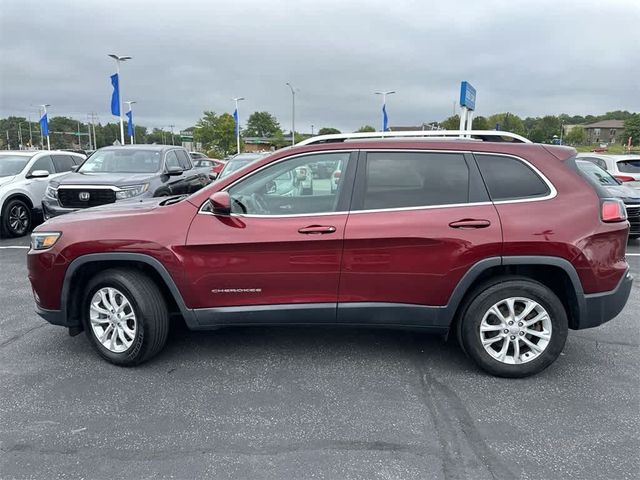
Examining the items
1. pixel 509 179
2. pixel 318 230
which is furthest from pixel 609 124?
pixel 318 230

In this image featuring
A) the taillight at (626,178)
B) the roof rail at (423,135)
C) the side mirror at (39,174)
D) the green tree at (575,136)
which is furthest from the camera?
the green tree at (575,136)

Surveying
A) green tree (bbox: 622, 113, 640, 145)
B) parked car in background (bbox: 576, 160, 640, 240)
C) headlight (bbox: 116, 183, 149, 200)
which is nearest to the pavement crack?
headlight (bbox: 116, 183, 149, 200)

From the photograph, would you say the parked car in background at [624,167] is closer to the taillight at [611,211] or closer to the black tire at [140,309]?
the taillight at [611,211]

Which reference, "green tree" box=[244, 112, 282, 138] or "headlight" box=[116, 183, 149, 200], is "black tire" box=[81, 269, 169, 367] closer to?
"headlight" box=[116, 183, 149, 200]

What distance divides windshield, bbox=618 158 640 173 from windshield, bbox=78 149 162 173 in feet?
33.0

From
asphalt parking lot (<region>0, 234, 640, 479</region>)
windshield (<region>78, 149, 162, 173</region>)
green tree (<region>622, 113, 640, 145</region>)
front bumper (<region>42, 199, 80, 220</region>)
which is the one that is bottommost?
asphalt parking lot (<region>0, 234, 640, 479</region>)

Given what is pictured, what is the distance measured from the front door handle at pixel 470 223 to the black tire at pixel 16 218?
881cm

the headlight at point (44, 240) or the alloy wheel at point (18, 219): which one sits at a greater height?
the headlight at point (44, 240)

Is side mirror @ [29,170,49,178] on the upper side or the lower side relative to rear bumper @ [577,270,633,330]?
upper

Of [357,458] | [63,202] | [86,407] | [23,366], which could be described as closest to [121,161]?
[63,202]

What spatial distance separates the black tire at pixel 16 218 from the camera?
8.69 m

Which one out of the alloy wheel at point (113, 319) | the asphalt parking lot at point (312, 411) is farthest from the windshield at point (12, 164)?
the alloy wheel at point (113, 319)

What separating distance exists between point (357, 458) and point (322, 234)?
146 cm

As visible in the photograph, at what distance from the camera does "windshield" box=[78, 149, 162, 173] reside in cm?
895
